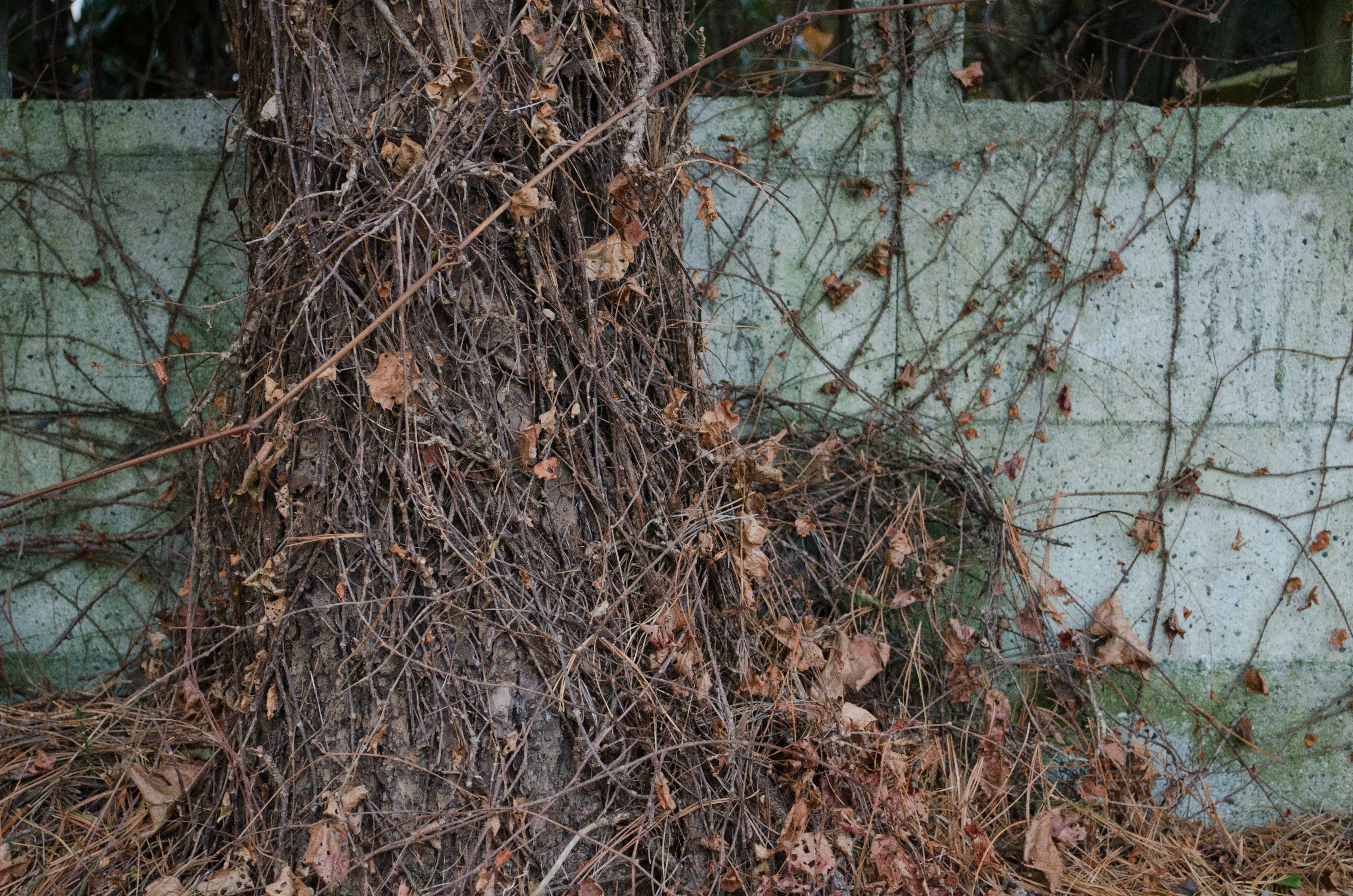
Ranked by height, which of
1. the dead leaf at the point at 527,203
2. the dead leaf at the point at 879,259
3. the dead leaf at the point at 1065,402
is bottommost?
the dead leaf at the point at 1065,402

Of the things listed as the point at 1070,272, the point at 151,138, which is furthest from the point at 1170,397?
the point at 151,138

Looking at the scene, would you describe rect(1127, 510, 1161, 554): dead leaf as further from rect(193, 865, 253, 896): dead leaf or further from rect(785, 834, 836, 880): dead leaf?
rect(193, 865, 253, 896): dead leaf

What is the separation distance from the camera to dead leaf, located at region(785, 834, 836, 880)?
1.79m

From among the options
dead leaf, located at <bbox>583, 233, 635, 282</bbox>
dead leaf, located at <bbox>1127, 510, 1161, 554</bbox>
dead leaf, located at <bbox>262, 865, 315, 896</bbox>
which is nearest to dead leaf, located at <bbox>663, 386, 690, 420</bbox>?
dead leaf, located at <bbox>583, 233, 635, 282</bbox>

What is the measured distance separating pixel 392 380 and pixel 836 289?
4.20ft

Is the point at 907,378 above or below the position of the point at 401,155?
below

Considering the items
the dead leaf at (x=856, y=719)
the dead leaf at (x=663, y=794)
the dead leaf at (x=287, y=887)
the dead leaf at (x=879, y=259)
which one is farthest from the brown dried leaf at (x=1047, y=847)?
the dead leaf at (x=287, y=887)

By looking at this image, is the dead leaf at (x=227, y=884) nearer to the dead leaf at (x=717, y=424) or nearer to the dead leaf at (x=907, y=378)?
the dead leaf at (x=717, y=424)

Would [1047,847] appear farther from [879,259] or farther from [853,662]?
[879,259]

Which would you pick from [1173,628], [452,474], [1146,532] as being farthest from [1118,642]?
[452,474]

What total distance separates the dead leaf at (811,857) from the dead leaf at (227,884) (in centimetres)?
103

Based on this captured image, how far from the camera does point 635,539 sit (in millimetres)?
1864

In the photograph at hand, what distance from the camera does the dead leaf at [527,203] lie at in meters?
1.70

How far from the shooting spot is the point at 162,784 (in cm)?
194
